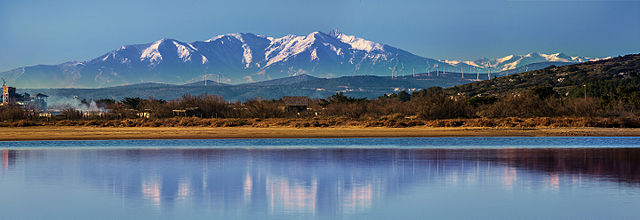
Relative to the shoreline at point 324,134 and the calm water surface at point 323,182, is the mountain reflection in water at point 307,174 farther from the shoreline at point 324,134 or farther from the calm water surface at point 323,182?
the shoreline at point 324,134

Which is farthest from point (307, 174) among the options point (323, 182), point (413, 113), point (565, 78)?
point (565, 78)

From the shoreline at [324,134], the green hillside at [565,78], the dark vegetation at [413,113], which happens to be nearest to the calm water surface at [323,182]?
the shoreline at [324,134]

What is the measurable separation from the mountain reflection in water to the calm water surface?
31 mm

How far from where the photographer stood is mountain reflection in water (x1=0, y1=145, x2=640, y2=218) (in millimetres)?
13742

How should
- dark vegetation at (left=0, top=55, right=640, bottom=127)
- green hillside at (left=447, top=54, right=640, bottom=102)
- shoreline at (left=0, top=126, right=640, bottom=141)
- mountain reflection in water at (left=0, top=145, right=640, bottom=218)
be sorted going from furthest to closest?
green hillside at (left=447, top=54, right=640, bottom=102), dark vegetation at (left=0, top=55, right=640, bottom=127), shoreline at (left=0, top=126, right=640, bottom=141), mountain reflection in water at (left=0, top=145, right=640, bottom=218)

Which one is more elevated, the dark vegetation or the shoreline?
the dark vegetation

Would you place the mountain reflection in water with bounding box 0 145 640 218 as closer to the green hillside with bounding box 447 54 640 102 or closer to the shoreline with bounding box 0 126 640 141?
the shoreline with bounding box 0 126 640 141

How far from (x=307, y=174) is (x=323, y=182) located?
65.6 inches

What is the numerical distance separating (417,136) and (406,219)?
79.4 feet

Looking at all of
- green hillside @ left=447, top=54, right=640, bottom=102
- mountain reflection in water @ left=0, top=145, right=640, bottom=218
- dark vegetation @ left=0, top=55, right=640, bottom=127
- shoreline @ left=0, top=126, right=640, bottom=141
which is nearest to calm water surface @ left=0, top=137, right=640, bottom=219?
mountain reflection in water @ left=0, top=145, right=640, bottom=218

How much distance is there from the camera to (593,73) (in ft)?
338

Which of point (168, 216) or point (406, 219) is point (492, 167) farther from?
point (168, 216)

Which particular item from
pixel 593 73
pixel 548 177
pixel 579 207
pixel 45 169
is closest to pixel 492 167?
pixel 548 177

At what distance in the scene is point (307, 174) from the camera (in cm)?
1803
